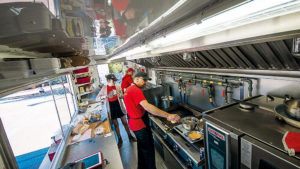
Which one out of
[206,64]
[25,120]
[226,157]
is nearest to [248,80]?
[206,64]

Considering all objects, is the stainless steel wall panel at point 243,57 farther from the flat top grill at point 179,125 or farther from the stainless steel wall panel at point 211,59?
the flat top grill at point 179,125

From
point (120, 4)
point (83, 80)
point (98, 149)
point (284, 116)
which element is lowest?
point (98, 149)

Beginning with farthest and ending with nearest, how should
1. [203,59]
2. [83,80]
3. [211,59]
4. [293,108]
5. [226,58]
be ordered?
[83,80]
[203,59]
[211,59]
[226,58]
[293,108]

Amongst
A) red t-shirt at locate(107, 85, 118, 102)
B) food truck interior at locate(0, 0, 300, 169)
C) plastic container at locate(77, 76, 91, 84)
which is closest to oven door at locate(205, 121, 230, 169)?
food truck interior at locate(0, 0, 300, 169)

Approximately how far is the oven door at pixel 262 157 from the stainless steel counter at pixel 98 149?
4.33ft

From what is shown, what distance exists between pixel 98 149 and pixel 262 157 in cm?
193

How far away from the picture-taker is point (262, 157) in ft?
2.41

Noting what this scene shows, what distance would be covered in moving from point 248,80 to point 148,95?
2.25m

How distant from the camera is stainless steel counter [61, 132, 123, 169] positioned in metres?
1.62

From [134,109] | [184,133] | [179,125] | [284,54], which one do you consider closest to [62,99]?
[134,109]

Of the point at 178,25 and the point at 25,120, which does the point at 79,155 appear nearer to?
the point at 178,25

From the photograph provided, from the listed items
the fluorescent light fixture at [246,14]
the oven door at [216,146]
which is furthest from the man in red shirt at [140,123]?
the fluorescent light fixture at [246,14]

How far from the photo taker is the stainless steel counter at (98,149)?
1.62 m

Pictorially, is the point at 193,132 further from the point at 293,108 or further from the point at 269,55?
the point at 269,55
